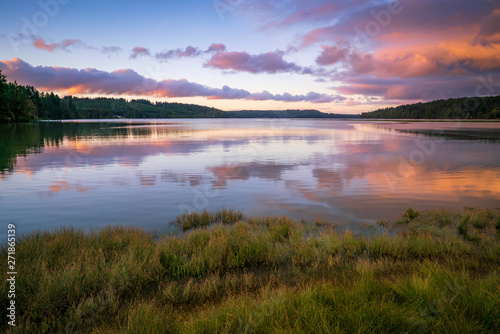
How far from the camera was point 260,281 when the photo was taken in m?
6.46

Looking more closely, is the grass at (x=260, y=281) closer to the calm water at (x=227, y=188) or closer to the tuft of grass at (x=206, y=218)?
the tuft of grass at (x=206, y=218)

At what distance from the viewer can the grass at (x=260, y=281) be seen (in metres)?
4.42

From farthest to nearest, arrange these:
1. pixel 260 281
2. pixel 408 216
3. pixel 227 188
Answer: pixel 227 188
pixel 408 216
pixel 260 281

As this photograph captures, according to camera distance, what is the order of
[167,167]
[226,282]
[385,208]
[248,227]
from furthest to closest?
[167,167]
[385,208]
[248,227]
[226,282]

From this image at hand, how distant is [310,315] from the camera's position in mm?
4457

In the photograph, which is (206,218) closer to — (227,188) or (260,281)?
(260,281)

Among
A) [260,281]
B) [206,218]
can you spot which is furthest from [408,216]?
[206,218]

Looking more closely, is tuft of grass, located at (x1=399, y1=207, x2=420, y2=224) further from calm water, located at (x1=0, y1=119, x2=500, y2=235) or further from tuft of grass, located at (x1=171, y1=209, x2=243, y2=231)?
tuft of grass, located at (x1=171, y1=209, x2=243, y2=231)

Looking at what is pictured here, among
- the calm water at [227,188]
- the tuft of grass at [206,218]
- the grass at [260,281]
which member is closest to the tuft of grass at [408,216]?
the calm water at [227,188]

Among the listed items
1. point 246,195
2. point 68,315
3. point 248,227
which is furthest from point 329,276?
point 246,195

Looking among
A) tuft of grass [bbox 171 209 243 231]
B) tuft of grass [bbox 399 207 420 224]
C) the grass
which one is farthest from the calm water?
the grass

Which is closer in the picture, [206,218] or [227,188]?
[206,218]

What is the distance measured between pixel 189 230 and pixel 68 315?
5.12 meters

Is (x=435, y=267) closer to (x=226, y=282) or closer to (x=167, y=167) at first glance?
(x=226, y=282)
